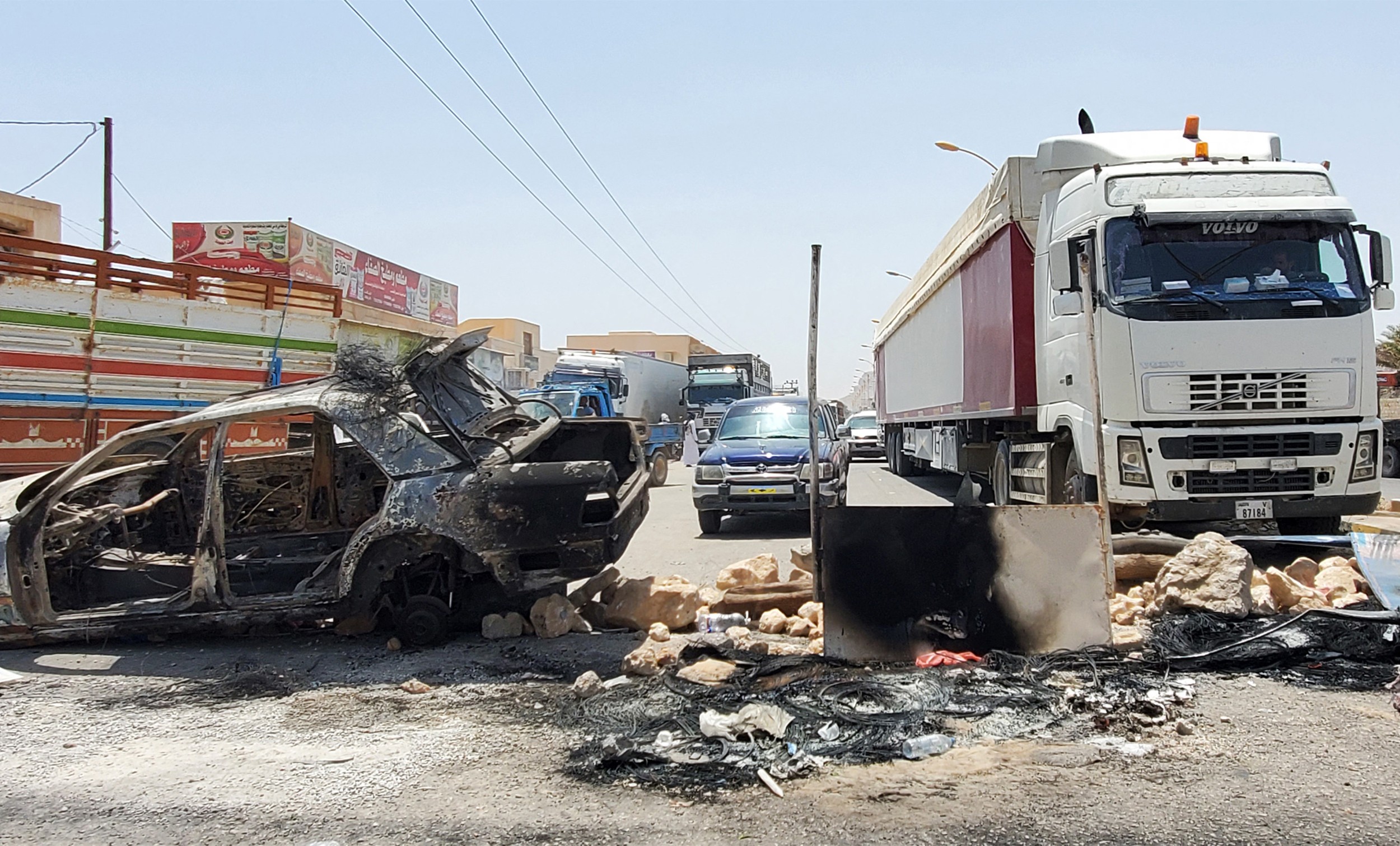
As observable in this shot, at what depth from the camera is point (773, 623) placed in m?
6.23

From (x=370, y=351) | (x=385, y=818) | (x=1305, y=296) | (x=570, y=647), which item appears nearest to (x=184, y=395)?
(x=370, y=351)

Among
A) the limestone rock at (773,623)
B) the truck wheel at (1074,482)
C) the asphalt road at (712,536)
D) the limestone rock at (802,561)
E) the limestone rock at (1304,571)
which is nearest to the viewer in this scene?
the limestone rock at (773,623)

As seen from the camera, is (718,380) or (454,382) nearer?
(454,382)

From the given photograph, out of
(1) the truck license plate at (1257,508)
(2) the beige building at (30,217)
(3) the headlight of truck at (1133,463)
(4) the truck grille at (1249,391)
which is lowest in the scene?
(1) the truck license plate at (1257,508)

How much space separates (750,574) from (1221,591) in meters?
2.94

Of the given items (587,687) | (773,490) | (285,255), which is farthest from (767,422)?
(285,255)

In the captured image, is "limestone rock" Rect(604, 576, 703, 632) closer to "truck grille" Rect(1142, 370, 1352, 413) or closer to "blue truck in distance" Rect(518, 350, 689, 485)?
"truck grille" Rect(1142, 370, 1352, 413)

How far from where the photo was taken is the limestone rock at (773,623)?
6.21 metres

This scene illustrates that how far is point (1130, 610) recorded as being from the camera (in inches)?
238

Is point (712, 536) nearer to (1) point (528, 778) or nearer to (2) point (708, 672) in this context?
(2) point (708, 672)

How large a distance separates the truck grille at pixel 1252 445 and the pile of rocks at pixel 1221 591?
1219 millimetres

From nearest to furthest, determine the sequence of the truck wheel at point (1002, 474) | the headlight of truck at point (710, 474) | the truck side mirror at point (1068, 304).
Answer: the truck side mirror at point (1068, 304), the truck wheel at point (1002, 474), the headlight of truck at point (710, 474)

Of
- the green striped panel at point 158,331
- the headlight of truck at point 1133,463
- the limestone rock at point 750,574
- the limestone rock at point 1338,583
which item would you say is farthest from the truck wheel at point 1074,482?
the green striped panel at point 158,331

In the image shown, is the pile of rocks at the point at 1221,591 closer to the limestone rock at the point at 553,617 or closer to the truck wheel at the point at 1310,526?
the truck wheel at the point at 1310,526
